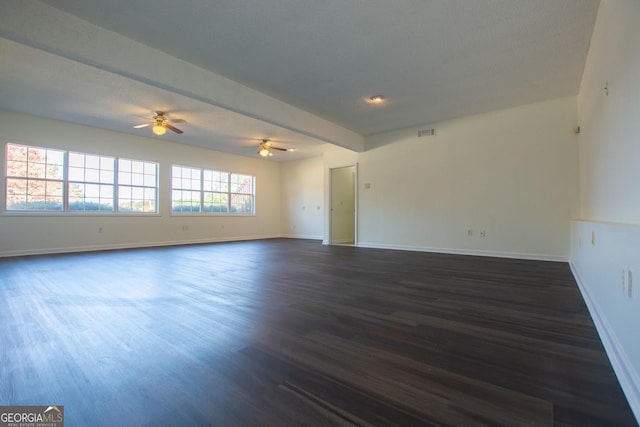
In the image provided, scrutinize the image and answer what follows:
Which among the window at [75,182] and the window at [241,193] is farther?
the window at [241,193]

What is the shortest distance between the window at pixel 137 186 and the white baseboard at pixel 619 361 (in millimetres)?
8382

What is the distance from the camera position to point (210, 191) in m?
8.89

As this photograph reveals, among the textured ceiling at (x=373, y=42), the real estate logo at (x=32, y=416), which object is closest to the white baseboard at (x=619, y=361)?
the real estate logo at (x=32, y=416)

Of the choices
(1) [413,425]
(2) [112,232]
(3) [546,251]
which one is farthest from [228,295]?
(2) [112,232]

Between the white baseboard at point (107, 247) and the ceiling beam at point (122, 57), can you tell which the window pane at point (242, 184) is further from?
the ceiling beam at point (122, 57)

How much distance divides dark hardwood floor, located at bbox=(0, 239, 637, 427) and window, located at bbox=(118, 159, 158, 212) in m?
4.21

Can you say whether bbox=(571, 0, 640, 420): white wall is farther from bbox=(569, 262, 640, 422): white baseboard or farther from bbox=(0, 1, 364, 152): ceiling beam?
bbox=(0, 1, 364, 152): ceiling beam

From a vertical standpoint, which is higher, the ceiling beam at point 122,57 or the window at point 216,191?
the ceiling beam at point 122,57

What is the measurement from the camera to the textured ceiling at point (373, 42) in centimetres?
272

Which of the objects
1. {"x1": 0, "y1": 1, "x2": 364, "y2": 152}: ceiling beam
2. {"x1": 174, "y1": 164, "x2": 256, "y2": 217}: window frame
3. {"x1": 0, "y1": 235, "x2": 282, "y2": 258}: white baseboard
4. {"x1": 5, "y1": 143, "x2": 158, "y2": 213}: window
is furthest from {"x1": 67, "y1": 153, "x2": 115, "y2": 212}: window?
{"x1": 0, "y1": 1, "x2": 364, "y2": 152}: ceiling beam

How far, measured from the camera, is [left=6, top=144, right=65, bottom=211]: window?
5.72 m

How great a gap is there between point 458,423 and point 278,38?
350cm

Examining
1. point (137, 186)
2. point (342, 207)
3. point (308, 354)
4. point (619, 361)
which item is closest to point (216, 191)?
point (137, 186)

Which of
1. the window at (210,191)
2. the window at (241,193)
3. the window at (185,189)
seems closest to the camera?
the window at (185,189)
